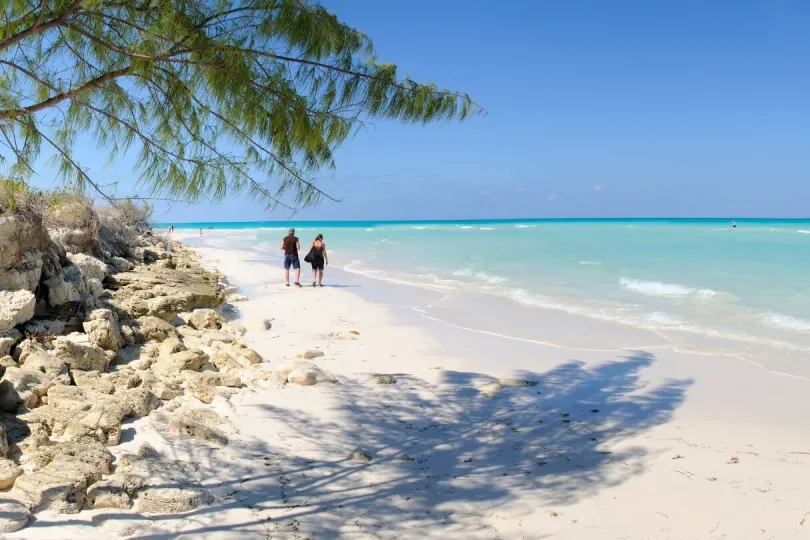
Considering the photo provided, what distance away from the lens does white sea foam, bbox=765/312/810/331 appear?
8.66 metres

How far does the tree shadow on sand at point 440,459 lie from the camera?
320 centimetres

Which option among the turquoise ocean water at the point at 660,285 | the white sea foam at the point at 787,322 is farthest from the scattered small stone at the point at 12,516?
the white sea foam at the point at 787,322

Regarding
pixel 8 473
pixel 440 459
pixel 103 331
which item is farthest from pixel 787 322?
pixel 8 473

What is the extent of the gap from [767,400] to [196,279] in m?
8.72

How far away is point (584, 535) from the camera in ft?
10.1

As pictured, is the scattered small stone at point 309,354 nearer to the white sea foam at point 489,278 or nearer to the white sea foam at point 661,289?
the white sea foam at point 661,289

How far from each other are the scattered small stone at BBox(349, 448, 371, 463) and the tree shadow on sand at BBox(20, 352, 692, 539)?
64 mm

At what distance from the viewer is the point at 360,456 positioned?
3.99 m

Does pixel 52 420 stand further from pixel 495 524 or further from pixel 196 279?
pixel 196 279

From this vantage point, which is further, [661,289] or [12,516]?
[661,289]

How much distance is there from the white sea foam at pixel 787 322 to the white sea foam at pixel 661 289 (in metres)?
2.45

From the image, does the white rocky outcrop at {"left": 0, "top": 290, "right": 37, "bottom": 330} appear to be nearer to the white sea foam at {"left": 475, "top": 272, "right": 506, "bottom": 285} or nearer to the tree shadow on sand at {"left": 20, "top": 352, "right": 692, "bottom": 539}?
the tree shadow on sand at {"left": 20, "top": 352, "right": 692, "bottom": 539}

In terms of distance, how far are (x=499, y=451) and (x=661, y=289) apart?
10.4 metres

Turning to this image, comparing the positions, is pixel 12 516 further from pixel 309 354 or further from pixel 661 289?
pixel 661 289
